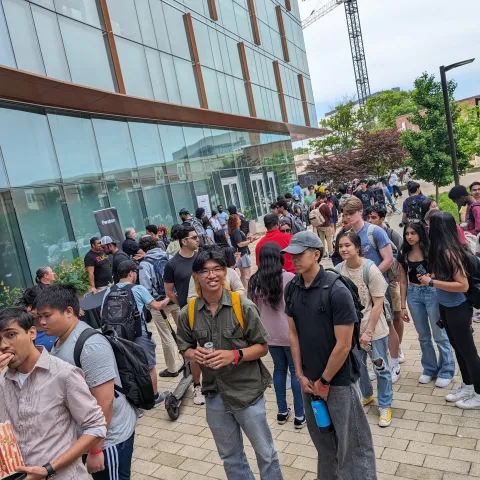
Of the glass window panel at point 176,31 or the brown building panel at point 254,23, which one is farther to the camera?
the brown building panel at point 254,23

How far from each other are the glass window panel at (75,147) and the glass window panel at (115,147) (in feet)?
0.98

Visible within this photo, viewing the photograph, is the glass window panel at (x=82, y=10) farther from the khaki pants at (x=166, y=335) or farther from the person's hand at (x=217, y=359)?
the person's hand at (x=217, y=359)

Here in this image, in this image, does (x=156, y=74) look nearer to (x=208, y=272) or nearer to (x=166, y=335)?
(x=166, y=335)

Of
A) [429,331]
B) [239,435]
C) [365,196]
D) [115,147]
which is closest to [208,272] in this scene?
[239,435]

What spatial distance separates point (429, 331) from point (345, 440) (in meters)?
2.12

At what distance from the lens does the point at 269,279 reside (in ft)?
13.3

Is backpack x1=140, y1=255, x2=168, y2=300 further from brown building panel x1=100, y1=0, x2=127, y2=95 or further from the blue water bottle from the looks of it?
brown building panel x1=100, y1=0, x2=127, y2=95

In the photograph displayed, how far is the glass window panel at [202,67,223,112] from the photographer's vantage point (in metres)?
18.9

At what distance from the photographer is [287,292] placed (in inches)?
122

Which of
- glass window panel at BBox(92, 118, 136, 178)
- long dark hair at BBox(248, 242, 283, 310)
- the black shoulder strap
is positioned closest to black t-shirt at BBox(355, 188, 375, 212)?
glass window panel at BBox(92, 118, 136, 178)

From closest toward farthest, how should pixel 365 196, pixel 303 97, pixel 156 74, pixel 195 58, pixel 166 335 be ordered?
pixel 166 335 → pixel 365 196 → pixel 156 74 → pixel 195 58 → pixel 303 97

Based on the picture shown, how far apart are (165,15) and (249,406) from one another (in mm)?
17396

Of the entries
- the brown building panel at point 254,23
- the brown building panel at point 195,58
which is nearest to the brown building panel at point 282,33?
the brown building panel at point 254,23

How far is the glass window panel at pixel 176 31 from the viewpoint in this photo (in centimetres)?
1681
